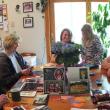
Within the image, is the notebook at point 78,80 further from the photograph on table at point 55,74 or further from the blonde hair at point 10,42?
the blonde hair at point 10,42

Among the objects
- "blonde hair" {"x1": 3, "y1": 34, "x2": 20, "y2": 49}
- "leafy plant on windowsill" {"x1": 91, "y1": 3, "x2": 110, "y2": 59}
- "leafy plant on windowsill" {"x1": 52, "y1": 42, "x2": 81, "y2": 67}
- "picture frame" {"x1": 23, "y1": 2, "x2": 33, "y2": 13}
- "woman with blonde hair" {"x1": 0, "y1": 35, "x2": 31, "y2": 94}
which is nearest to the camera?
"leafy plant on windowsill" {"x1": 52, "y1": 42, "x2": 81, "y2": 67}

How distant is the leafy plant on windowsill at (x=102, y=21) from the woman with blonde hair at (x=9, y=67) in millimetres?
2481

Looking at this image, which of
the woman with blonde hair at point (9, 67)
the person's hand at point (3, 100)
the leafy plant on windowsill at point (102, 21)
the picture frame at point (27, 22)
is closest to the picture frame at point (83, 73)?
Result: the person's hand at point (3, 100)

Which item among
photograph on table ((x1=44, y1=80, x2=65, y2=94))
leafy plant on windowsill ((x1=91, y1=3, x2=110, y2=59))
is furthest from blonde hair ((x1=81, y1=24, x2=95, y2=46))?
photograph on table ((x1=44, y1=80, x2=65, y2=94))

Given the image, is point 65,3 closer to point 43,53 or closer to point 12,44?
point 43,53

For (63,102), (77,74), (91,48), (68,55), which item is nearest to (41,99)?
(63,102)

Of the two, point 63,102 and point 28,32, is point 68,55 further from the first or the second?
point 28,32

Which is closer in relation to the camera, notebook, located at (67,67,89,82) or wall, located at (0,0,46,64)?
notebook, located at (67,67,89,82)

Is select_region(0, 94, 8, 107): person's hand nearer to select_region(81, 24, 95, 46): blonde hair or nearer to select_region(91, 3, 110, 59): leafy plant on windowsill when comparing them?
select_region(81, 24, 95, 46): blonde hair

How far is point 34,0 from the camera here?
229 inches

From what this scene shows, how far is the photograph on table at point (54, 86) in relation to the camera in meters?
2.31

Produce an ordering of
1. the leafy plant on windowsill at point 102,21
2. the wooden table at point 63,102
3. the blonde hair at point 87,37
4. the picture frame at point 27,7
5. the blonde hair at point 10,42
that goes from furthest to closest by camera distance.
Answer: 1. the picture frame at point 27,7
2. the leafy plant on windowsill at point 102,21
3. the blonde hair at point 87,37
4. the blonde hair at point 10,42
5. the wooden table at point 63,102

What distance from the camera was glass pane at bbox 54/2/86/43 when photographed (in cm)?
585

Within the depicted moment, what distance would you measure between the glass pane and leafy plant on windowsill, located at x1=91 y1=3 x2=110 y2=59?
39cm
